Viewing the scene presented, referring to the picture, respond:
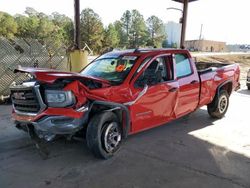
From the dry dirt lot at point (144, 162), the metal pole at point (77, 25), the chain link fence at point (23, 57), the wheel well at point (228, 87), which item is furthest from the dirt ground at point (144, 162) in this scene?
the metal pole at point (77, 25)

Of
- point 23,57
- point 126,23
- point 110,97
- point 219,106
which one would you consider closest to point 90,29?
point 126,23

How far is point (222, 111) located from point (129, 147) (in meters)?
3.42

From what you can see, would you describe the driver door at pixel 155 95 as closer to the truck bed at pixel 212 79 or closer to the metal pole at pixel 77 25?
the truck bed at pixel 212 79

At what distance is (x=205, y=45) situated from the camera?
380ft

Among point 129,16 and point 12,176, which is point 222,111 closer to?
point 12,176

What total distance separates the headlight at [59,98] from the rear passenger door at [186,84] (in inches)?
104

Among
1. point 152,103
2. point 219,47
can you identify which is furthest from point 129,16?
point 152,103

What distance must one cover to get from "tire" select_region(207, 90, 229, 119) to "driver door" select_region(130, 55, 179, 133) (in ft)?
6.46

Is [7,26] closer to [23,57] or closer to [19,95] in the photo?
[23,57]

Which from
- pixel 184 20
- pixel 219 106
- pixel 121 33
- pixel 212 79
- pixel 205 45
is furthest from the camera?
pixel 205 45

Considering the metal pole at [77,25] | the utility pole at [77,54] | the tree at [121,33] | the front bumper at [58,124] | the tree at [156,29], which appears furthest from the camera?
the tree at [156,29]

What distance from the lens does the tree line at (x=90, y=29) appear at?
4966 centimetres

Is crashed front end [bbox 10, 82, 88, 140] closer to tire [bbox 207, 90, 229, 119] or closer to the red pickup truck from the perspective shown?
the red pickup truck

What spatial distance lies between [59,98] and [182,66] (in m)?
3.15
